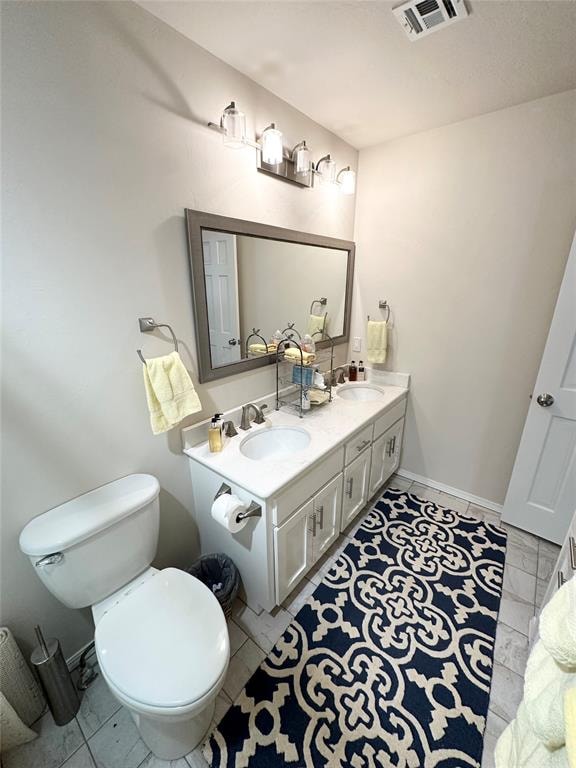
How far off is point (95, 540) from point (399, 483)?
2011 mm

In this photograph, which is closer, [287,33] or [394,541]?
[287,33]

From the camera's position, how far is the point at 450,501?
216 cm

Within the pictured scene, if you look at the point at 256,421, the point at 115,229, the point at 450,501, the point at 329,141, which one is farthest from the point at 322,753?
the point at 329,141

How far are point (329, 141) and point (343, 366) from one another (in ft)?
4.64

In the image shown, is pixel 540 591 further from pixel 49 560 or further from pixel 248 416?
pixel 49 560

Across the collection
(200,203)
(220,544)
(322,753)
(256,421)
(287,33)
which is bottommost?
(322,753)

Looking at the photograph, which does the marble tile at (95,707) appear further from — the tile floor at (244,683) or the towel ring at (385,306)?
the towel ring at (385,306)

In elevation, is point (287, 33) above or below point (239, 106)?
above

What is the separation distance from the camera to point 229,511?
116 centimetres

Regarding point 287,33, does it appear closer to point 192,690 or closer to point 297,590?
point 192,690

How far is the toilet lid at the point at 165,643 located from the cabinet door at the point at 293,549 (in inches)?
12.7

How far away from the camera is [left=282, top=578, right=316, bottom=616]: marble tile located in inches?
58.4

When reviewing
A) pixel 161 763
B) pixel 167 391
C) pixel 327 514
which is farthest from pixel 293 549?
pixel 167 391

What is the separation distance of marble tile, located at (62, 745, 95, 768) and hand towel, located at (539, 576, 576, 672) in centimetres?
144
